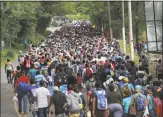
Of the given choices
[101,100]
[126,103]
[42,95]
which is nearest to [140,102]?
[126,103]

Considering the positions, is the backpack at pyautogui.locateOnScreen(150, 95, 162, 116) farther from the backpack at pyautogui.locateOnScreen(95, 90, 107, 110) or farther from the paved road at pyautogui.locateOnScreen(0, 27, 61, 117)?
the paved road at pyautogui.locateOnScreen(0, 27, 61, 117)

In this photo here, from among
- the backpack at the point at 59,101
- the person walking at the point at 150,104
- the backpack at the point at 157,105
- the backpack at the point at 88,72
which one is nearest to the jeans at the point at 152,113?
the person walking at the point at 150,104

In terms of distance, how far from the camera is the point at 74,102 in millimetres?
11188

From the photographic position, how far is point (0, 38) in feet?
123

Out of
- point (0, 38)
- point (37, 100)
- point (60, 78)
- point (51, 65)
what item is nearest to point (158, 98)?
point (37, 100)

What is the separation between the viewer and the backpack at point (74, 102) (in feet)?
36.6

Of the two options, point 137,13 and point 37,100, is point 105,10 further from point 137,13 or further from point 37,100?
point 37,100

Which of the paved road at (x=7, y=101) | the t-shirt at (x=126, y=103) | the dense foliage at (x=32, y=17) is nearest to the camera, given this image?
the t-shirt at (x=126, y=103)

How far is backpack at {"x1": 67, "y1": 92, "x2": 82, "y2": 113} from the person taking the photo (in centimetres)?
1115

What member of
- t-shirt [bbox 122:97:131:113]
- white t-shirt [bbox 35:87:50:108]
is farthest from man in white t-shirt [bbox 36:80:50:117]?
t-shirt [bbox 122:97:131:113]

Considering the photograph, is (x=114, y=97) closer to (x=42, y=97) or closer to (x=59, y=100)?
(x=59, y=100)

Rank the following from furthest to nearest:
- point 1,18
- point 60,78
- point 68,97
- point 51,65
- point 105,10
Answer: point 105,10
point 1,18
point 51,65
point 60,78
point 68,97

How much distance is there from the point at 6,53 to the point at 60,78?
22526 mm

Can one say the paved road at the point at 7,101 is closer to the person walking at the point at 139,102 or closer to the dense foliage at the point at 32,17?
the person walking at the point at 139,102
